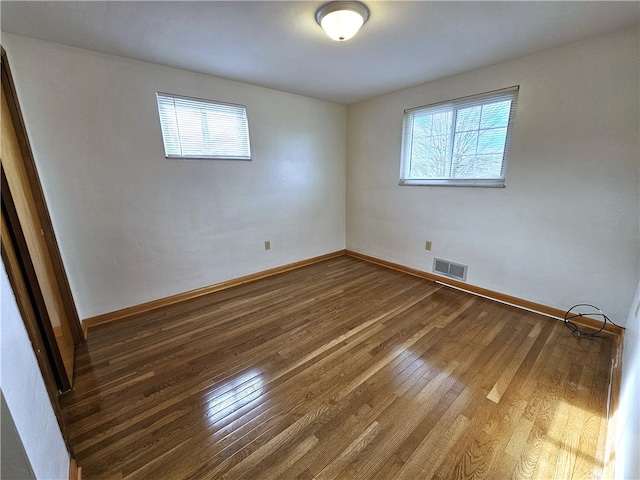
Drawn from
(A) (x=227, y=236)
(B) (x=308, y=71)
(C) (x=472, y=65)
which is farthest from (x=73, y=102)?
(C) (x=472, y=65)

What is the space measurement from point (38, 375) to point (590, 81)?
3.66 meters

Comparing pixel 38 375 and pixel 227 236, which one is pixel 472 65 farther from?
pixel 38 375

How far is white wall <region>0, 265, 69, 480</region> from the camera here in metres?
0.76

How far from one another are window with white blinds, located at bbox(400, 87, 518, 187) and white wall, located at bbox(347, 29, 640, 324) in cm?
9

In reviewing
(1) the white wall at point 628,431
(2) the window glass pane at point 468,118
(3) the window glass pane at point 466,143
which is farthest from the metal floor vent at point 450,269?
(1) the white wall at point 628,431

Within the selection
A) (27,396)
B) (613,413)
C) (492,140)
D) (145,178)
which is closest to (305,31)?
(145,178)

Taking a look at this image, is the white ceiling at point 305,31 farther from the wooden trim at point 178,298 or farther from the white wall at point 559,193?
the wooden trim at point 178,298

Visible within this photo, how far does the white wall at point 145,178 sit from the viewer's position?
1.99 m

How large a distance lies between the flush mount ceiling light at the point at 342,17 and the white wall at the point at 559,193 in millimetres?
1598

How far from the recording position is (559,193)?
2.23 metres

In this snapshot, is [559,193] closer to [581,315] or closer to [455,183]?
[455,183]

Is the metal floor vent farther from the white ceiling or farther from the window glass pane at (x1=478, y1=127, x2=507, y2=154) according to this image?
the white ceiling

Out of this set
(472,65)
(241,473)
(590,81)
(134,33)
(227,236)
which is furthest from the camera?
(227,236)

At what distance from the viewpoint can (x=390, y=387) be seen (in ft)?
5.32
